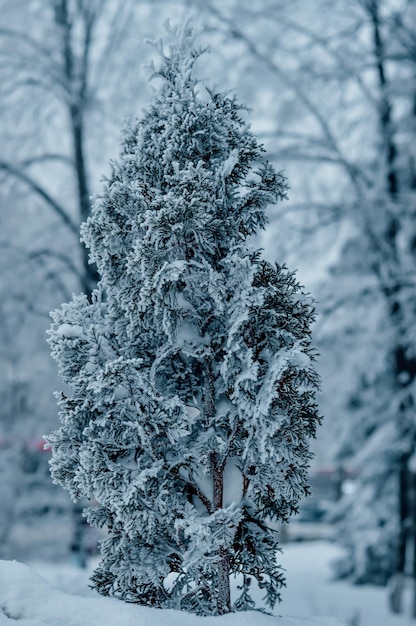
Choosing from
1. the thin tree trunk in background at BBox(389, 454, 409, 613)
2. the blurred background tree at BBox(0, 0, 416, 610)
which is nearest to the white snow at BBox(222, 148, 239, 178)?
the blurred background tree at BBox(0, 0, 416, 610)

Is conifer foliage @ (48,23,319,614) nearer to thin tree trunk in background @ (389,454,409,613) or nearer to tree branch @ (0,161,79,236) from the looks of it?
tree branch @ (0,161,79,236)

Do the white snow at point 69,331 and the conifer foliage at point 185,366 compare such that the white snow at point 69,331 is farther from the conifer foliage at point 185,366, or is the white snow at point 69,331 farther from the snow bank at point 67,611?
the snow bank at point 67,611

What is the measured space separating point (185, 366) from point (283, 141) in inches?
333

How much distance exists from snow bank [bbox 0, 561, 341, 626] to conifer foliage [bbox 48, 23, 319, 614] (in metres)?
0.44

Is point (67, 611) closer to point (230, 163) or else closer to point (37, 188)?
point (230, 163)

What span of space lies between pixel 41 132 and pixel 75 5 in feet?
7.82

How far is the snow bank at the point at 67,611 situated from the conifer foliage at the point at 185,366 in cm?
44

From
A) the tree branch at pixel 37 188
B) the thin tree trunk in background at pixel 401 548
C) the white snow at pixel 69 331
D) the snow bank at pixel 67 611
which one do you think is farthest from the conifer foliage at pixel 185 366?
the thin tree trunk in background at pixel 401 548

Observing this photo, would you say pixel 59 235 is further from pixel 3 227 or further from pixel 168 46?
pixel 168 46

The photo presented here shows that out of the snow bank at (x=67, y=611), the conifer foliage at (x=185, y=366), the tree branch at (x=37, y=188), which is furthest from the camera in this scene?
the tree branch at (x=37, y=188)

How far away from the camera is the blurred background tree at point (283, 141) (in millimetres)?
12422

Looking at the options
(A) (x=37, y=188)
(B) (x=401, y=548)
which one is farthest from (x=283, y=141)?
(B) (x=401, y=548)

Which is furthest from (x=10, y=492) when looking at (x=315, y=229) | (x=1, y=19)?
(x=1, y=19)

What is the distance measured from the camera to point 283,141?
13008 mm
